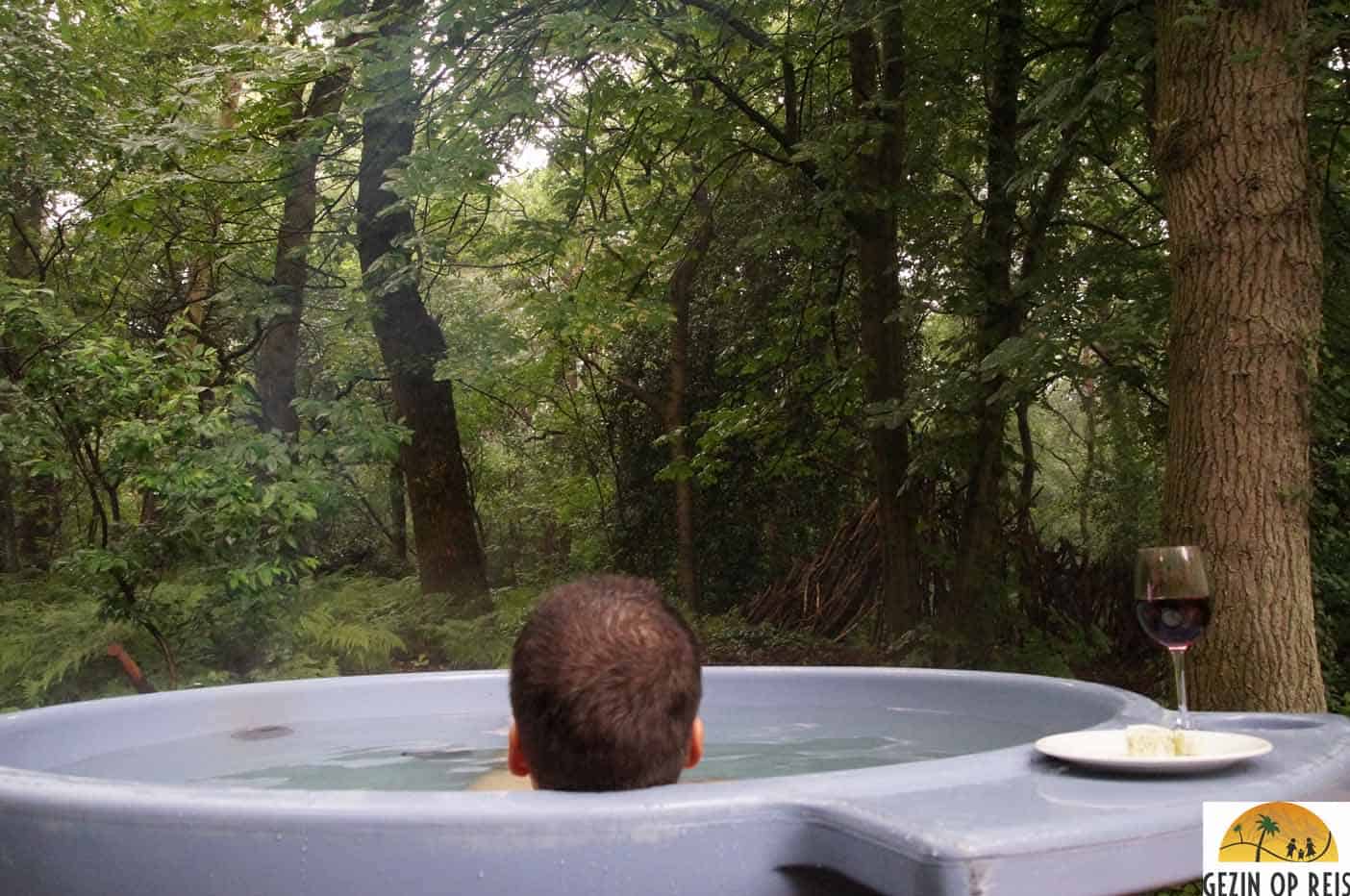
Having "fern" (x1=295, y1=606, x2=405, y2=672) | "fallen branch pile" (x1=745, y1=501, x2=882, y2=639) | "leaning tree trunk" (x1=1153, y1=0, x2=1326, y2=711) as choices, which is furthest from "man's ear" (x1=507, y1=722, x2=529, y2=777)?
"fallen branch pile" (x1=745, y1=501, x2=882, y2=639)

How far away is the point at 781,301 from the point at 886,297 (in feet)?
6.05

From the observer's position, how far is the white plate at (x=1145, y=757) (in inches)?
53.0

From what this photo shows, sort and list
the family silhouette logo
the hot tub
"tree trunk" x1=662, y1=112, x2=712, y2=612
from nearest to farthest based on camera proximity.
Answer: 1. the hot tub
2. the family silhouette logo
3. "tree trunk" x1=662, y1=112, x2=712, y2=612

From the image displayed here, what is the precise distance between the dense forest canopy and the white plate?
1.72 meters

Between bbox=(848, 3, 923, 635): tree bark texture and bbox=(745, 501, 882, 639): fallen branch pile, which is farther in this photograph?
bbox=(745, 501, 882, 639): fallen branch pile

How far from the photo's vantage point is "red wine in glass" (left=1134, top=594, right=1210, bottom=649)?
1788mm

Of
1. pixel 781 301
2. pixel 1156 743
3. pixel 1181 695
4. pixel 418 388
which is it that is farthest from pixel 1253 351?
pixel 418 388

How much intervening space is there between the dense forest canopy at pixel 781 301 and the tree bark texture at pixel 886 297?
0.08 feet


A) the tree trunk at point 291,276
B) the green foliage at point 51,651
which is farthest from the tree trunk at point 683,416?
the green foliage at point 51,651

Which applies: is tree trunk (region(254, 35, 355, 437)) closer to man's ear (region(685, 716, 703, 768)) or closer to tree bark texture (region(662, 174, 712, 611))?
tree bark texture (region(662, 174, 712, 611))

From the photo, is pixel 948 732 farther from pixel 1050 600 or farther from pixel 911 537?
pixel 1050 600

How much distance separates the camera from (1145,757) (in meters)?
1.37

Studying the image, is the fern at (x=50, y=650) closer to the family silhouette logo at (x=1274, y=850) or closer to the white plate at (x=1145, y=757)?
the white plate at (x=1145, y=757)

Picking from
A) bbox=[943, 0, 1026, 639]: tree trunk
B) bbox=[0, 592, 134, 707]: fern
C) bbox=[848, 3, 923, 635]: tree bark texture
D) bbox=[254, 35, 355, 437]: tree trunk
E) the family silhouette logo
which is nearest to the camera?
the family silhouette logo
